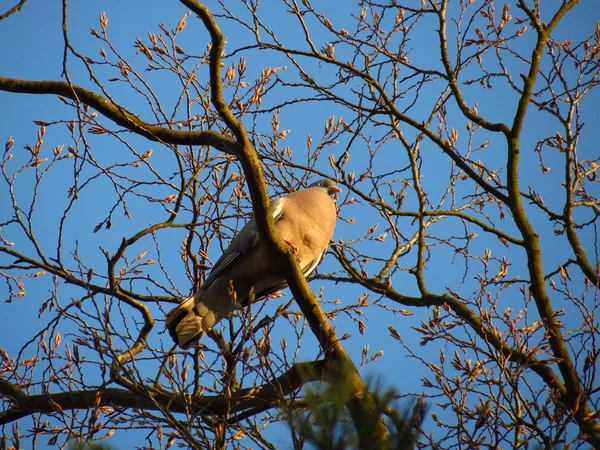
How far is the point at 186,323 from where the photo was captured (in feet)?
14.2

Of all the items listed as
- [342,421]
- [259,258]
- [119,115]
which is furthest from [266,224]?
[342,421]

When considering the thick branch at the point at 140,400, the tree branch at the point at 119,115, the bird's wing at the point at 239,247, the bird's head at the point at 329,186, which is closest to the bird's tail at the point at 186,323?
the bird's wing at the point at 239,247

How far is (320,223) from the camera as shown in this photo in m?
4.81

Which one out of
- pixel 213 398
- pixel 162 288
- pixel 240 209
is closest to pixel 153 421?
pixel 213 398

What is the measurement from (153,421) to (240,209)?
186 cm

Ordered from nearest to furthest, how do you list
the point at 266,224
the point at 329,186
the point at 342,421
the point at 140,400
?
the point at 342,421
the point at 266,224
the point at 140,400
the point at 329,186

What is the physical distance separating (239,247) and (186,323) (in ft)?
2.11

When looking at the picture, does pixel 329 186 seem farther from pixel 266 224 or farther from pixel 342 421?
pixel 342 421

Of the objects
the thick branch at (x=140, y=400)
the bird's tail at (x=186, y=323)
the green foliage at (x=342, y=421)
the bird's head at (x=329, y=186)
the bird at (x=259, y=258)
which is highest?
the bird's head at (x=329, y=186)

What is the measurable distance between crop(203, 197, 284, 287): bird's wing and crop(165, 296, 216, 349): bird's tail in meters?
0.24

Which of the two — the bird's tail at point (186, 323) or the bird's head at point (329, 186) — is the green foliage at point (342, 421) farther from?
the bird's head at point (329, 186)

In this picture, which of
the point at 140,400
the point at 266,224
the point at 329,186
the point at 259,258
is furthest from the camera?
the point at 329,186

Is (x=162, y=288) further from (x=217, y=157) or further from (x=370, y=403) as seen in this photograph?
(x=370, y=403)

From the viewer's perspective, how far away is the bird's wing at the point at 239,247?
461 cm
